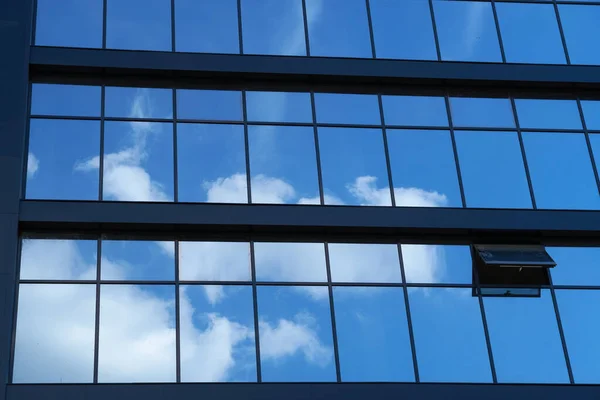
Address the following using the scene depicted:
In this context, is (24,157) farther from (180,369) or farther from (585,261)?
(585,261)

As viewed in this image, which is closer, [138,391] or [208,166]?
[138,391]

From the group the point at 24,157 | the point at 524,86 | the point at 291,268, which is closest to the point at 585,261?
the point at 524,86

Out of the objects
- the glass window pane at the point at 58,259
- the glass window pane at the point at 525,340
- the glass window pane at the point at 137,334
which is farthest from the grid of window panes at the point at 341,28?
the glass window pane at the point at 525,340

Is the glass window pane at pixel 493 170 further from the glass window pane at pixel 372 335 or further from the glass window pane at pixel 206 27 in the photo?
the glass window pane at pixel 206 27

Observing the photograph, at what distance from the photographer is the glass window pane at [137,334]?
2052cm

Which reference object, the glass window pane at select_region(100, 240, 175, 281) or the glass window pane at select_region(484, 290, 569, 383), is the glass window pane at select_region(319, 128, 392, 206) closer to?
the glass window pane at select_region(484, 290, 569, 383)

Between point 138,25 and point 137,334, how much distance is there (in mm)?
8151

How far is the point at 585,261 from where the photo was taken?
76.8 feet

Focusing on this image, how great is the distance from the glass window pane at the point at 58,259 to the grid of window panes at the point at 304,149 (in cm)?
110

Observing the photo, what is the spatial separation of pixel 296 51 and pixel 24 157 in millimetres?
7339

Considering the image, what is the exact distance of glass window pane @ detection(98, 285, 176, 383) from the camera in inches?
808

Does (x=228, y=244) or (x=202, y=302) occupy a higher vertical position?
(x=228, y=244)

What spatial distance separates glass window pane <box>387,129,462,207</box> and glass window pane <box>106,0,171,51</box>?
6.25 m

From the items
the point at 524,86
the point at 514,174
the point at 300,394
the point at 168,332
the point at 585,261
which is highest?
the point at 524,86
